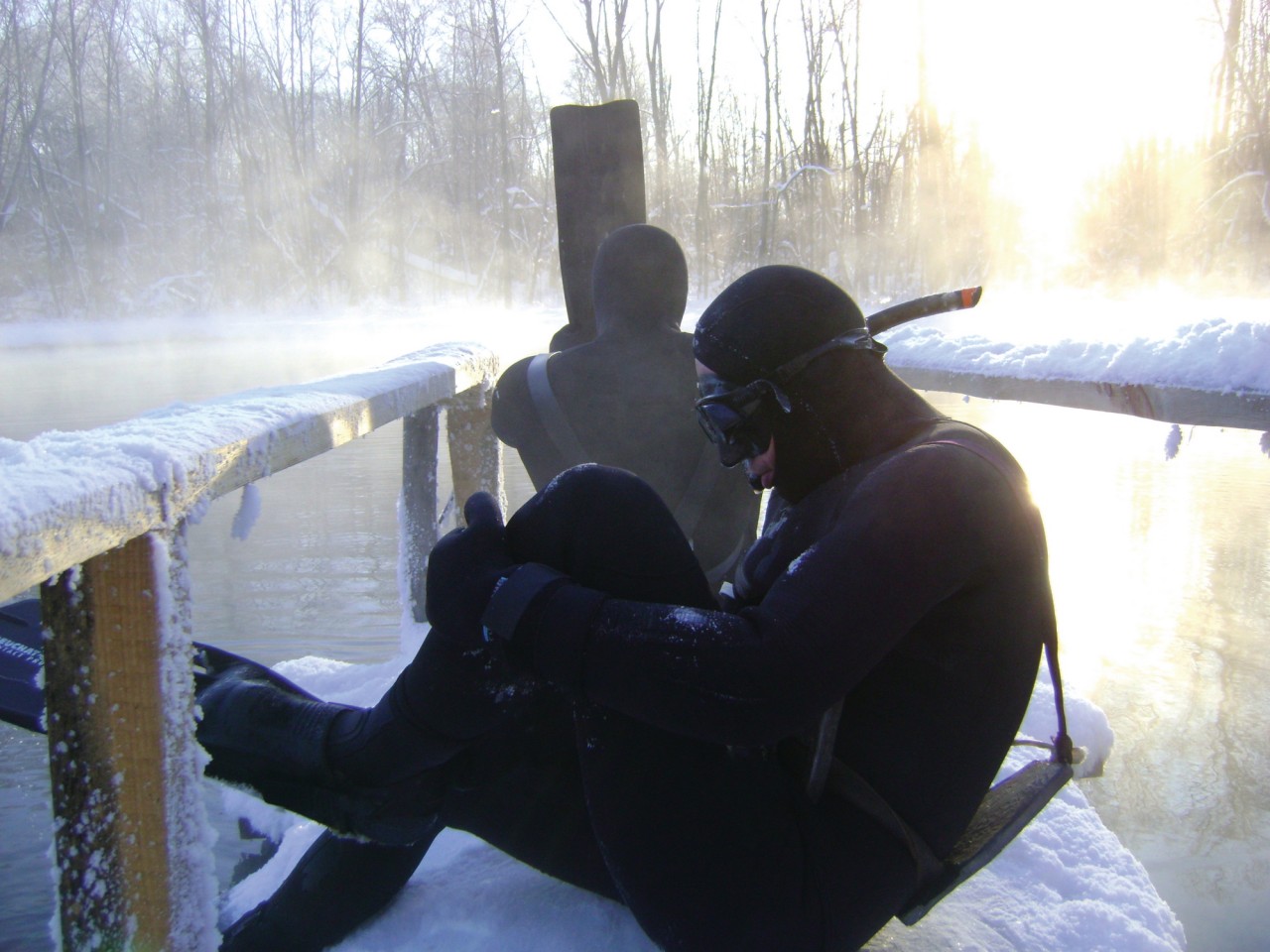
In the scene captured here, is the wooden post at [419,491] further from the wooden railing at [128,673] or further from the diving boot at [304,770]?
the wooden railing at [128,673]

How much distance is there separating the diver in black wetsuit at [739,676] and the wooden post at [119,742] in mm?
225

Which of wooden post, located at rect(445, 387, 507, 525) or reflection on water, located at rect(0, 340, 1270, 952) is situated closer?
reflection on water, located at rect(0, 340, 1270, 952)

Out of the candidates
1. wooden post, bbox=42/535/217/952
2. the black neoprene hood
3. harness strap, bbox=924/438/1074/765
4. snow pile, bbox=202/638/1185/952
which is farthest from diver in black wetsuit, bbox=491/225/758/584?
wooden post, bbox=42/535/217/952

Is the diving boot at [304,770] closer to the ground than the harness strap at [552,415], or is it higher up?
closer to the ground

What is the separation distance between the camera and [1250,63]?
12.6 metres

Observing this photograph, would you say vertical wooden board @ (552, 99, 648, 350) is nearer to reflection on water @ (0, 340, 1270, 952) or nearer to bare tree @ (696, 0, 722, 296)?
reflection on water @ (0, 340, 1270, 952)

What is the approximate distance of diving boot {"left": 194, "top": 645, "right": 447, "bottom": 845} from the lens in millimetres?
1230

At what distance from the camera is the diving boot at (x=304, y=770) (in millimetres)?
1230

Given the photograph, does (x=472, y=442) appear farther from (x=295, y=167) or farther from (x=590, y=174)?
(x=295, y=167)

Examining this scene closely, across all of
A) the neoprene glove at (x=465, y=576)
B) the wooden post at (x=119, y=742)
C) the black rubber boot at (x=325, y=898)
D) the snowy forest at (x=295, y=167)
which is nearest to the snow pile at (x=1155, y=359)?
the neoprene glove at (x=465, y=576)

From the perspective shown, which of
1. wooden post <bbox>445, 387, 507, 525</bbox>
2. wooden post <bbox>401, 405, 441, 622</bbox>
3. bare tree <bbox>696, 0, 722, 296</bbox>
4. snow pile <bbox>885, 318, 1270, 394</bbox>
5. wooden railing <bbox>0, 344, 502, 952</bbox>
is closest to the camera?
wooden railing <bbox>0, 344, 502, 952</bbox>

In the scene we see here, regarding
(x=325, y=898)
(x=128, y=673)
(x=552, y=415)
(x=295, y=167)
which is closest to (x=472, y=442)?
(x=552, y=415)

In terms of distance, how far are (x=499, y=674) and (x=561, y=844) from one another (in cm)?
28

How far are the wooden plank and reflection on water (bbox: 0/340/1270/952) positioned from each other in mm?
1168
